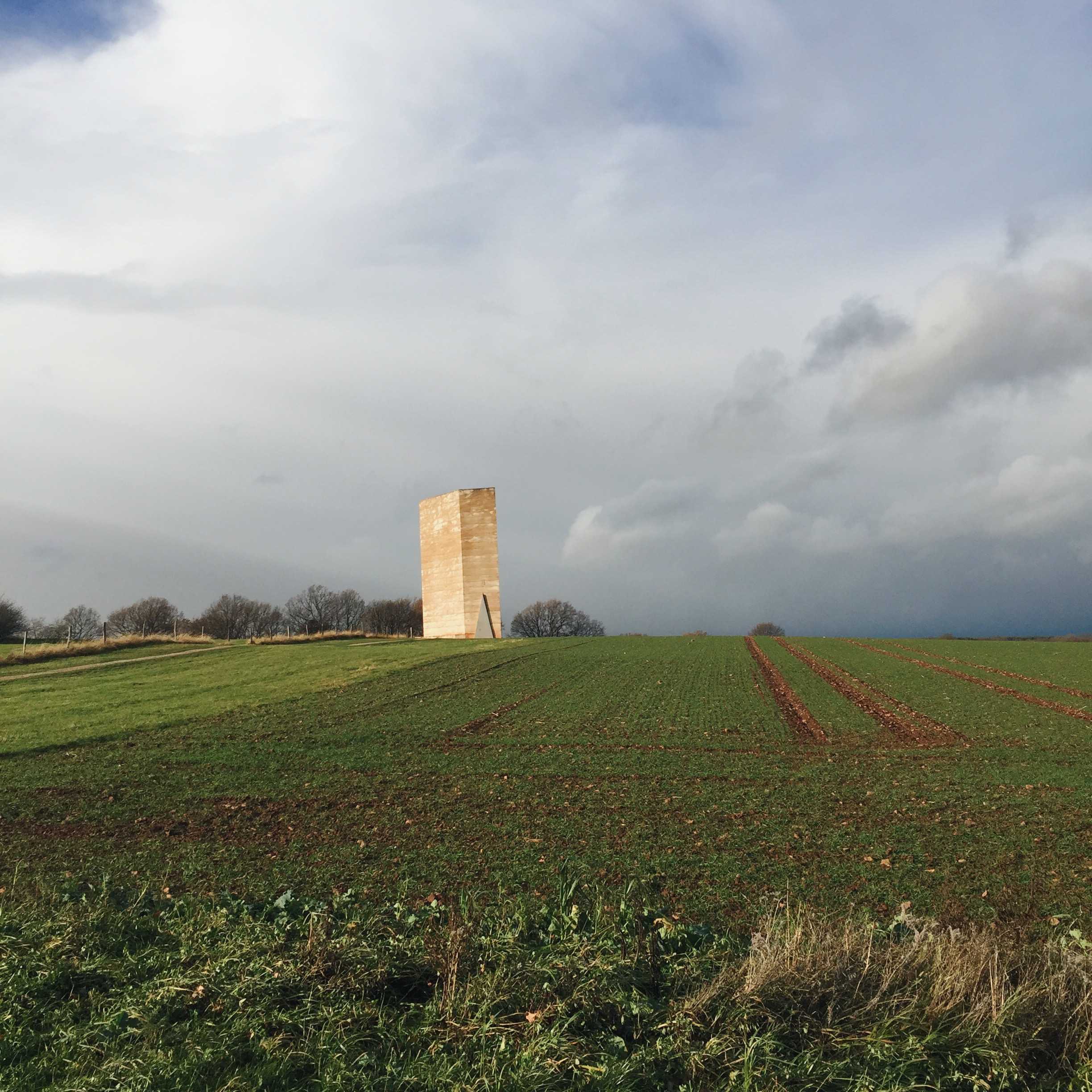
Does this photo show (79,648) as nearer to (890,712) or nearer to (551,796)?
(551,796)

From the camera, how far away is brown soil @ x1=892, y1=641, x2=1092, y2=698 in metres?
23.2

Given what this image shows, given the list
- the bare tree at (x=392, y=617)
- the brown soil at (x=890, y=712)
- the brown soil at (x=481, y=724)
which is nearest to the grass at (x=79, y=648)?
the brown soil at (x=481, y=724)

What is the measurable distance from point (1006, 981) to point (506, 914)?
3.39 meters

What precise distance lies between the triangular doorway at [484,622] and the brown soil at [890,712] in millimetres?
27990

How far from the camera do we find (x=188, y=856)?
821 cm

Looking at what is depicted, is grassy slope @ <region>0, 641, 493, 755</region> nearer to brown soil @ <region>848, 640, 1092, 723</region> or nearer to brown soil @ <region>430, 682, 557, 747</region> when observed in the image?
brown soil @ <region>430, 682, 557, 747</region>

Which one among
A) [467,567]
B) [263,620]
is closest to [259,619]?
[263,620]

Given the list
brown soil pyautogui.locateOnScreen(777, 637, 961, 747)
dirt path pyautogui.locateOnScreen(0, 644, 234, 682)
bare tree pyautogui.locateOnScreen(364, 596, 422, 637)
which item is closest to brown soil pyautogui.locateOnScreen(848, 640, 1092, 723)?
brown soil pyautogui.locateOnScreen(777, 637, 961, 747)

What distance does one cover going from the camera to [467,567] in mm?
54938

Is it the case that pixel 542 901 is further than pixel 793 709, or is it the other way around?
pixel 793 709

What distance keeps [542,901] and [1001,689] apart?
73.2 feet

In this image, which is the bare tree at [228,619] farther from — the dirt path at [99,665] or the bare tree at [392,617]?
the dirt path at [99,665]

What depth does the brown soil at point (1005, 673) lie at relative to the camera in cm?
2319

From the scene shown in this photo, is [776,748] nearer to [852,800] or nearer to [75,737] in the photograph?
[852,800]
